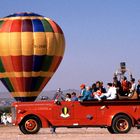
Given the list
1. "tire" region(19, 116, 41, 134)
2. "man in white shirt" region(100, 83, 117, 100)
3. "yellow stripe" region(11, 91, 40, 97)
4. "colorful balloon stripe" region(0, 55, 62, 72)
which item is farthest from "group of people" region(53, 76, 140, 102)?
"yellow stripe" region(11, 91, 40, 97)

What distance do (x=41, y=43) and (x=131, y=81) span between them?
22814 mm

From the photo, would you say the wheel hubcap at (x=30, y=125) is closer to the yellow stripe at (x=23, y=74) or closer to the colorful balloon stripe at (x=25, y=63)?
the colorful balloon stripe at (x=25, y=63)

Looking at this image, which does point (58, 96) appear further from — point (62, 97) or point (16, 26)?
point (16, 26)

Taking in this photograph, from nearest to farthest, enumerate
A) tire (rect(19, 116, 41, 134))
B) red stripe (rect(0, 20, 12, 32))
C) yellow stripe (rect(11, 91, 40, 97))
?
tire (rect(19, 116, 41, 134)), red stripe (rect(0, 20, 12, 32)), yellow stripe (rect(11, 91, 40, 97))

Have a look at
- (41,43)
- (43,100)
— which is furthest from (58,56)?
(43,100)

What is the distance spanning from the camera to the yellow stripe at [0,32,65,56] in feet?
161

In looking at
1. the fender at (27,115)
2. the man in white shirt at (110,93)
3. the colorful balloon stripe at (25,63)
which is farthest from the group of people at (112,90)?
the colorful balloon stripe at (25,63)

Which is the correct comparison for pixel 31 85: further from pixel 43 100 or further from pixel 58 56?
pixel 43 100

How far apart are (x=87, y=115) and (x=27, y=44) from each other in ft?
74.5

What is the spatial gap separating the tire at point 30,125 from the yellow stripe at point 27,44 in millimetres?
21360

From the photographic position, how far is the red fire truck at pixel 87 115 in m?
27.0

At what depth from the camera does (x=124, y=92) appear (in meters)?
27.2

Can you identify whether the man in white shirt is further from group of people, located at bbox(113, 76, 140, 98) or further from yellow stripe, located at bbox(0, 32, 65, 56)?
yellow stripe, located at bbox(0, 32, 65, 56)

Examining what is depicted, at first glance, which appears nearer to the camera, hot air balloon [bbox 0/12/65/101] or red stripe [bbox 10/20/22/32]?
hot air balloon [bbox 0/12/65/101]
